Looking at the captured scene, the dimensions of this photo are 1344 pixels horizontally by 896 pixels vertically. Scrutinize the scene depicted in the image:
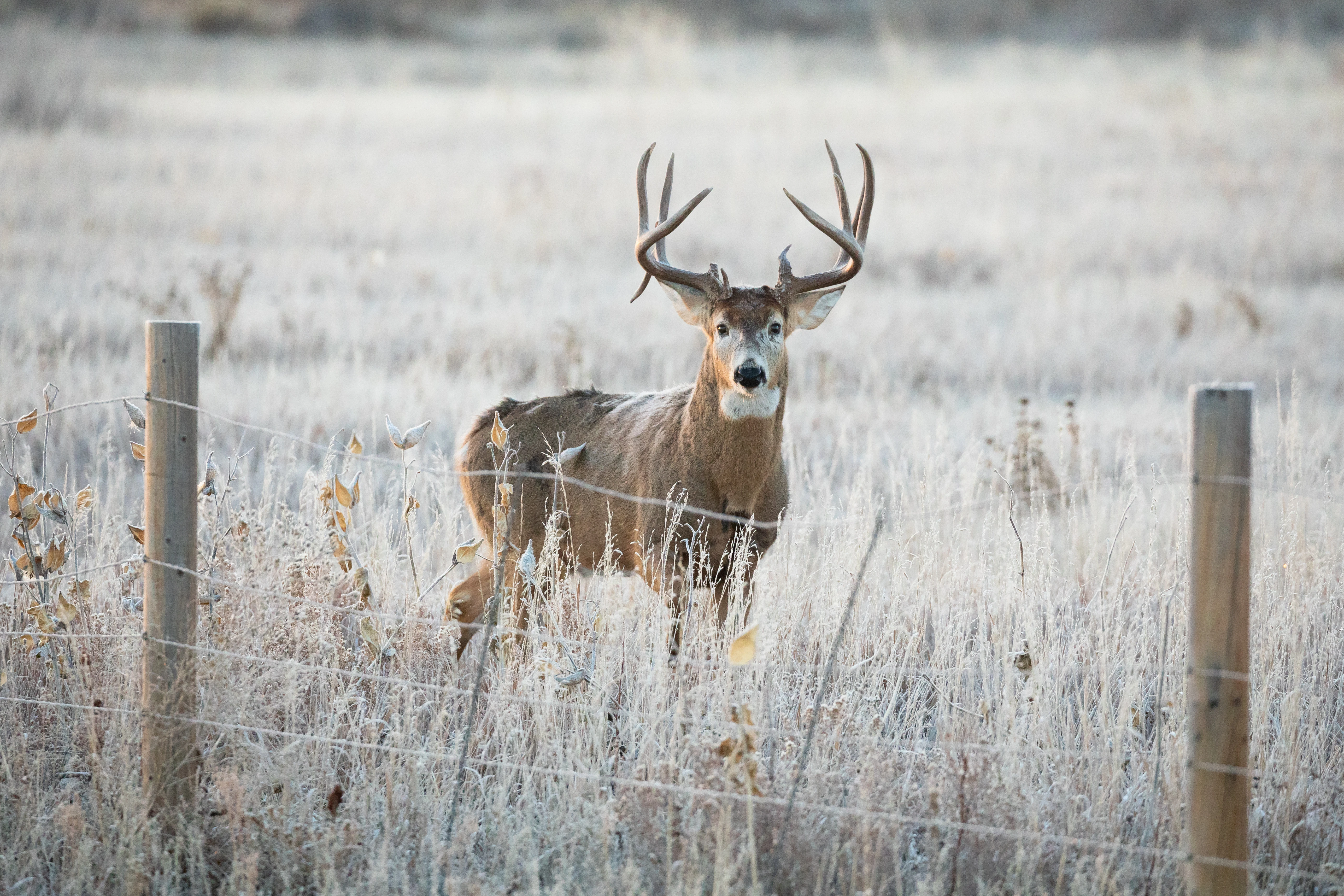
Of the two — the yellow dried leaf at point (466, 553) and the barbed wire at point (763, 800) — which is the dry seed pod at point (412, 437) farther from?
the barbed wire at point (763, 800)

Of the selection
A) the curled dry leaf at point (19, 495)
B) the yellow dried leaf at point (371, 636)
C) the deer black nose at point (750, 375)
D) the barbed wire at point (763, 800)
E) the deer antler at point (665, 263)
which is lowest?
the barbed wire at point (763, 800)

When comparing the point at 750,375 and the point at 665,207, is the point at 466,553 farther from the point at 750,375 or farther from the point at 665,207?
the point at 665,207

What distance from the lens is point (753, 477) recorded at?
5422mm

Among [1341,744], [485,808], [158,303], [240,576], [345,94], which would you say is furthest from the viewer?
[345,94]

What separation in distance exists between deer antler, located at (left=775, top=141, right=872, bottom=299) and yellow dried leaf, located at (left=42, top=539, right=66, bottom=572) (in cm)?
295

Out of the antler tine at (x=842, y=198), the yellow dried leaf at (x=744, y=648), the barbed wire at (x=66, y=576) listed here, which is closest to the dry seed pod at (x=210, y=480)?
the barbed wire at (x=66, y=576)

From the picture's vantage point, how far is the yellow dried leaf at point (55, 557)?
4.93 m

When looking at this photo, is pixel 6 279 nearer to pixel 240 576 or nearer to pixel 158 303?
pixel 158 303

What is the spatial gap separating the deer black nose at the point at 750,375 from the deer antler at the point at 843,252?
1.47 ft

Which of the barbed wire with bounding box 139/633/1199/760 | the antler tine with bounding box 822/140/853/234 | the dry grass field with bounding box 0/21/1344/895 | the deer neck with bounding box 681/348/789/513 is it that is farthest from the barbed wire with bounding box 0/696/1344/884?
the antler tine with bounding box 822/140/853/234

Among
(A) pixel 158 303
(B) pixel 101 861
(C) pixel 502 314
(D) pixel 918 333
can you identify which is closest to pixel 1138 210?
(D) pixel 918 333

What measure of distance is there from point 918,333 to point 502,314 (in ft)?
13.0

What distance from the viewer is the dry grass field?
161 inches

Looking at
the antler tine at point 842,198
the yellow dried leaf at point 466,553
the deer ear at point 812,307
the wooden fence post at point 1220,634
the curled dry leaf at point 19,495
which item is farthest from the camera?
the deer ear at point 812,307
